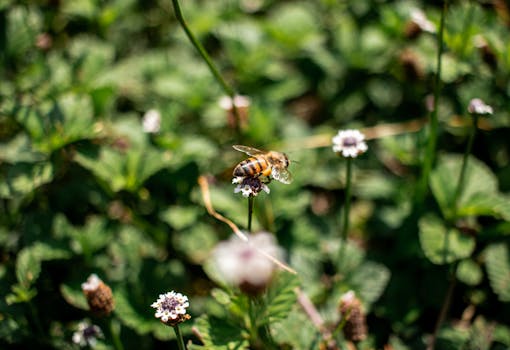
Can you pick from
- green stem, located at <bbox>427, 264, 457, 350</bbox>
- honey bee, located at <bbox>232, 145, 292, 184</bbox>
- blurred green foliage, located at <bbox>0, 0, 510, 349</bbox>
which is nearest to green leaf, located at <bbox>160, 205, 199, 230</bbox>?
blurred green foliage, located at <bbox>0, 0, 510, 349</bbox>

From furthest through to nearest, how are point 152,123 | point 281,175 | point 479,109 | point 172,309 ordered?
point 152,123 → point 479,109 → point 281,175 → point 172,309

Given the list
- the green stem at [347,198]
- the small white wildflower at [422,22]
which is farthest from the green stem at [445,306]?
the small white wildflower at [422,22]

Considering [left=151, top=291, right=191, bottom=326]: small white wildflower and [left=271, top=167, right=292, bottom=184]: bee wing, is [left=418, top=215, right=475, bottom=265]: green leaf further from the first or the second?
→ [left=151, top=291, right=191, bottom=326]: small white wildflower

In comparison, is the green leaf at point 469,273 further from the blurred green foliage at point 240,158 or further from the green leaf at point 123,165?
A: the green leaf at point 123,165

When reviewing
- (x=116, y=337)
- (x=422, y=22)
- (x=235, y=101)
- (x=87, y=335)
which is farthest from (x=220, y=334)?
(x=422, y=22)

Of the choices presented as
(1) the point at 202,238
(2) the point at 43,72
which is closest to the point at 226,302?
(1) the point at 202,238

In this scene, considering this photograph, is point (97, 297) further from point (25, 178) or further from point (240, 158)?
point (240, 158)
